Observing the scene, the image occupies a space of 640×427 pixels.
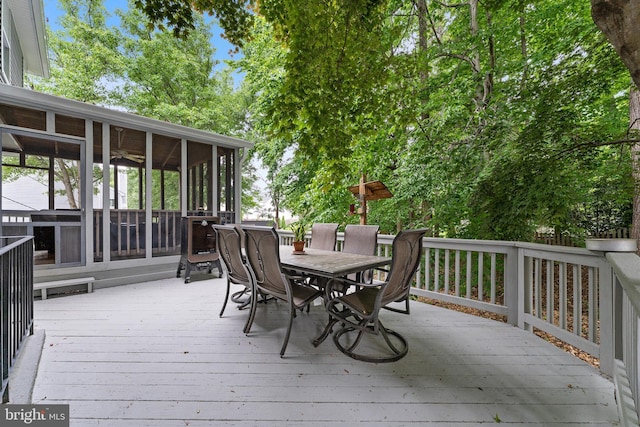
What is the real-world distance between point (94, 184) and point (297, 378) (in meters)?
5.08

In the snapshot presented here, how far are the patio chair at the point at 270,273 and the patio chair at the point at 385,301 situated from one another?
0.32 metres

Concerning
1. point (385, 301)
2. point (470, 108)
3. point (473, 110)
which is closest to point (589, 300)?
point (385, 301)

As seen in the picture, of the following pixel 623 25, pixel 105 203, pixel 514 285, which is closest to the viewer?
pixel 623 25

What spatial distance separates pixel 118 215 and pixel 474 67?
6.90 meters

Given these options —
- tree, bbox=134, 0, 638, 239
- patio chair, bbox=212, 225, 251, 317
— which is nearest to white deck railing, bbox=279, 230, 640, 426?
tree, bbox=134, 0, 638, 239

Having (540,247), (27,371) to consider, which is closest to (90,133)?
(27,371)

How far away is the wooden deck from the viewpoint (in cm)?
154

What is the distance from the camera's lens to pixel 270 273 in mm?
2469

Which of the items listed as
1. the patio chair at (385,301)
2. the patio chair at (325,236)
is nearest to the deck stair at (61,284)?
the patio chair at (325,236)

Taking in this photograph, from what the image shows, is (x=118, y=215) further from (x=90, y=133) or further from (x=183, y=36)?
(x=183, y=36)

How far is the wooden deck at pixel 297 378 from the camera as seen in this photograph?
1.54 m

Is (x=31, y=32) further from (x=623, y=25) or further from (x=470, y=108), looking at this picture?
(x=623, y=25)

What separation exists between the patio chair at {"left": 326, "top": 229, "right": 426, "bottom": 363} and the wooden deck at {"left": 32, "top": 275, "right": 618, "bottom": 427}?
9 cm

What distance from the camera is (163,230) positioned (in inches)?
203
